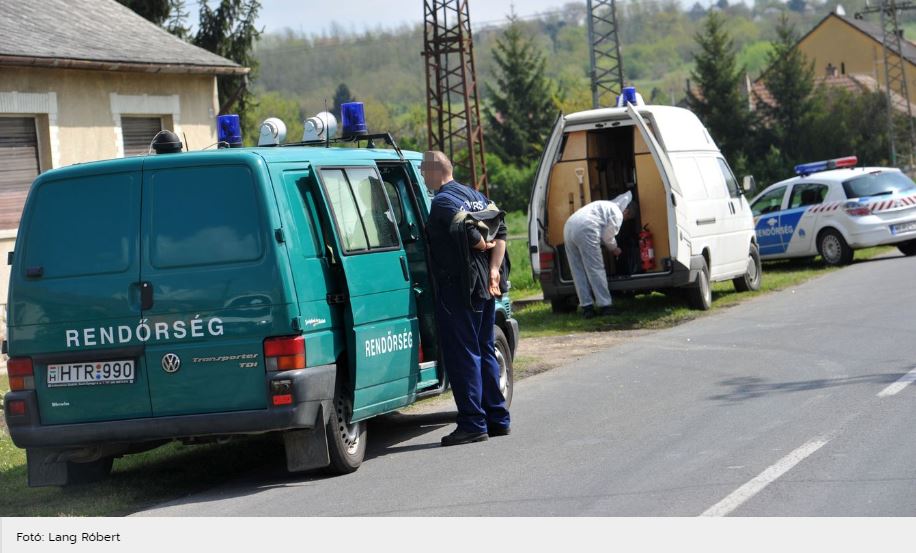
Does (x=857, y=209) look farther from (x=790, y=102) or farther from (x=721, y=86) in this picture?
(x=790, y=102)

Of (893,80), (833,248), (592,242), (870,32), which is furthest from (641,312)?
(870,32)

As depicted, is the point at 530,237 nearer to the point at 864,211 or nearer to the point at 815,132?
the point at 864,211

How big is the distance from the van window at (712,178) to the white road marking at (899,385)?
7116 millimetres

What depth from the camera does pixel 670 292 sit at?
1762cm

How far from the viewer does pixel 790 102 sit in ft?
231

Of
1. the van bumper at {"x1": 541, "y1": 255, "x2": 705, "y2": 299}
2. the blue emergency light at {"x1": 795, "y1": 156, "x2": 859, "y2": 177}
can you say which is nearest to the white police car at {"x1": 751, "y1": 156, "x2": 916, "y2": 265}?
A: the blue emergency light at {"x1": 795, "y1": 156, "x2": 859, "y2": 177}

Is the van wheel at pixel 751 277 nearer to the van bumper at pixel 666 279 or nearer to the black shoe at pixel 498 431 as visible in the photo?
the van bumper at pixel 666 279

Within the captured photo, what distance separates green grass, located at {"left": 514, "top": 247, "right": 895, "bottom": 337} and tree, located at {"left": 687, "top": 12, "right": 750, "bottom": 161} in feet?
162

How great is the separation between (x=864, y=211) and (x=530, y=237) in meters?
8.20

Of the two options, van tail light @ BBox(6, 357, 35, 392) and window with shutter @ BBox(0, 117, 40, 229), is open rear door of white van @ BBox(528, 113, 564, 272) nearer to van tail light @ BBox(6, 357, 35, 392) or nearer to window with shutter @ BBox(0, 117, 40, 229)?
window with shutter @ BBox(0, 117, 40, 229)

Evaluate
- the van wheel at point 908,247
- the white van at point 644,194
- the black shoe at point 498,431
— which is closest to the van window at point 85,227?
the black shoe at point 498,431

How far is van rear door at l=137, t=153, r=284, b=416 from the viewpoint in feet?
24.2

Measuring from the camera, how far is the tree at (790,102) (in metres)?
69.7

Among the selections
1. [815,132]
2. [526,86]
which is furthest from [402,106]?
[815,132]
